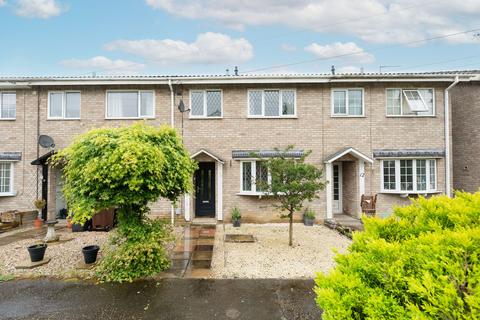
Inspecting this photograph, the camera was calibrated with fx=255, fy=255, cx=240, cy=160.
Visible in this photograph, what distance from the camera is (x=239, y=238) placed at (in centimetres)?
923

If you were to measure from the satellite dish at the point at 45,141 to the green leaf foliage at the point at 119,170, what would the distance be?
6744 millimetres

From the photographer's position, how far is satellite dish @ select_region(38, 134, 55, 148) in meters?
11.3

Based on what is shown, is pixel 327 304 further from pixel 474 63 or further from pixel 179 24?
pixel 474 63

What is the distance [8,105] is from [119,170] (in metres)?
11.0

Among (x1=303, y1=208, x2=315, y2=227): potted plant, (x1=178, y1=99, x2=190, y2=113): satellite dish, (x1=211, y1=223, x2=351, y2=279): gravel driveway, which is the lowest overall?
(x1=211, y1=223, x2=351, y2=279): gravel driveway

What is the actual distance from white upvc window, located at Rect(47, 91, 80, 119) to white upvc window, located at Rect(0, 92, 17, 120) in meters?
1.68

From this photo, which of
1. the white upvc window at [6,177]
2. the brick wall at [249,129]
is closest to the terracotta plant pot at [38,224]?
the brick wall at [249,129]

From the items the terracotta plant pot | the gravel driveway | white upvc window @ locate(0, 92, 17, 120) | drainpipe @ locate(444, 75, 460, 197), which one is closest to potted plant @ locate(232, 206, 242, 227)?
the gravel driveway

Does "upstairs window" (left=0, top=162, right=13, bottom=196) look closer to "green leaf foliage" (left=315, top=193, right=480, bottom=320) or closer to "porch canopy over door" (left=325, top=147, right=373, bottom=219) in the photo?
"porch canopy over door" (left=325, top=147, right=373, bottom=219)

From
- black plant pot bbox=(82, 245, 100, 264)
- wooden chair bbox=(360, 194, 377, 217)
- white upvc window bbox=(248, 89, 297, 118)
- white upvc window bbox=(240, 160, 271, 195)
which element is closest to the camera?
black plant pot bbox=(82, 245, 100, 264)

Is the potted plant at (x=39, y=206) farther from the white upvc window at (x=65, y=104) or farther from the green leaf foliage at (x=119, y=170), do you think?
the green leaf foliage at (x=119, y=170)

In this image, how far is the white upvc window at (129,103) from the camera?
469 inches

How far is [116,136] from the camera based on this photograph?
235 inches

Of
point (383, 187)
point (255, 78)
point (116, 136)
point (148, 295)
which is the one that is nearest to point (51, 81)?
point (116, 136)
